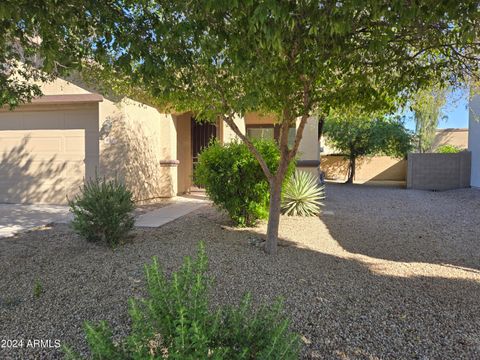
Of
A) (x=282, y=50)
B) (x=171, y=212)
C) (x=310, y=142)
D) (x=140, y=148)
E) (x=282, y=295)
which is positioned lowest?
(x=282, y=295)

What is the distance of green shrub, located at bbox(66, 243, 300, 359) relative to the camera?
67.6 inches

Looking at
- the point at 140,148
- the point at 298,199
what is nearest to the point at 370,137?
the point at 298,199

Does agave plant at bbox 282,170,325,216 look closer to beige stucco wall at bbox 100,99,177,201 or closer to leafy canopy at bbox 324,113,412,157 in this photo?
beige stucco wall at bbox 100,99,177,201

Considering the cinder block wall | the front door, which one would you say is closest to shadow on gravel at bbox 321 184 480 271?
the cinder block wall

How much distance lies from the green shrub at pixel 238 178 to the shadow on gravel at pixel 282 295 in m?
1.11

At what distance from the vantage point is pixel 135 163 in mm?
10188

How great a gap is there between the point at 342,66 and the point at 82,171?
8.00 m

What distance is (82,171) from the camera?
976cm

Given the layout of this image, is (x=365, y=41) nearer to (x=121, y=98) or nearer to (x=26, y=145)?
(x=121, y=98)

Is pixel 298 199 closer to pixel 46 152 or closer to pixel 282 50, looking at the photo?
pixel 282 50

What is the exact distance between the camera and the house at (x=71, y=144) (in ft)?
31.2

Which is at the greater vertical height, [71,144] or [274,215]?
[71,144]

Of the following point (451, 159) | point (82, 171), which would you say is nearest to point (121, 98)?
point (82, 171)

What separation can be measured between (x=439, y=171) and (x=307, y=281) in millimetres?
14528
